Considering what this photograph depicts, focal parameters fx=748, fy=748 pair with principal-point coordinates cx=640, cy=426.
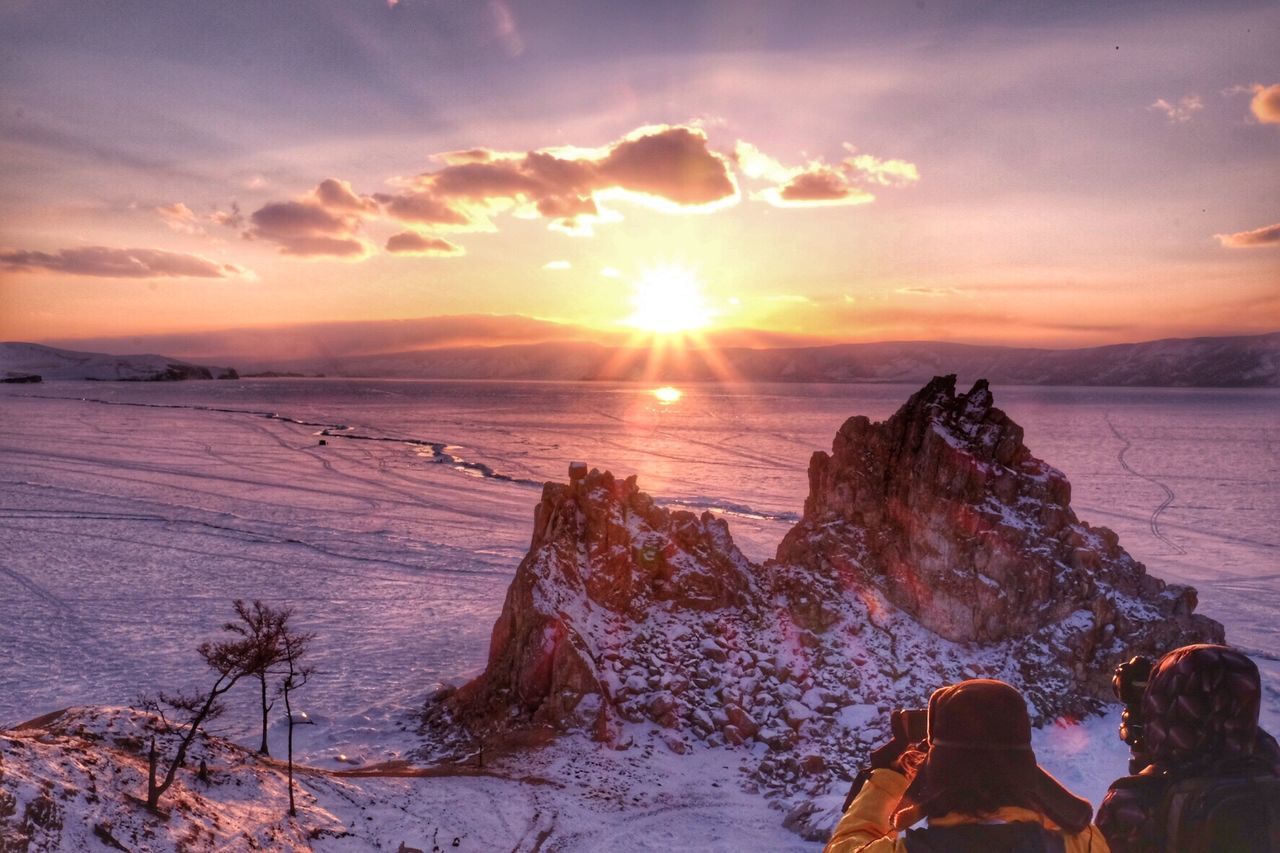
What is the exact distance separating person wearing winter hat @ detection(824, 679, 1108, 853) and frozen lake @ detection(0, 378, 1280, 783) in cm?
2484

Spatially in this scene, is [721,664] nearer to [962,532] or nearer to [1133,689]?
[962,532]

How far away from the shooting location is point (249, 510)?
6319 cm

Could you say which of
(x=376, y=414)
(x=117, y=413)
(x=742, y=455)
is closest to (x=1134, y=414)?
(x=742, y=455)

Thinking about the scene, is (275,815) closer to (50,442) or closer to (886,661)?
(886,661)

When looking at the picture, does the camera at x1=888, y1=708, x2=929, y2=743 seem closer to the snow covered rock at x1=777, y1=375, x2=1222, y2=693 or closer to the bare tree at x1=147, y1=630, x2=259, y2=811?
the bare tree at x1=147, y1=630, x2=259, y2=811

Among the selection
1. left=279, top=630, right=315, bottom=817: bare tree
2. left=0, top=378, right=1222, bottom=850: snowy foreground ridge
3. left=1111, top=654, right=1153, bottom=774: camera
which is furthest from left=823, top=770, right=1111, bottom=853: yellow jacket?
left=279, top=630, right=315, bottom=817: bare tree

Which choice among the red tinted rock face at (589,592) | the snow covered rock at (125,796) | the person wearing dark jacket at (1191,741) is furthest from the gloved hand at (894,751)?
the red tinted rock face at (589,592)

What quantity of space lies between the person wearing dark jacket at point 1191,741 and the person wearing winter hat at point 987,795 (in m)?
0.91

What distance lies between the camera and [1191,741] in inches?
177

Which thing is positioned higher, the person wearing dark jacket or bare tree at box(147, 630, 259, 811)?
the person wearing dark jacket

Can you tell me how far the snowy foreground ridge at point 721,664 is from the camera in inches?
742

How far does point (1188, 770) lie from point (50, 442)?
427 ft

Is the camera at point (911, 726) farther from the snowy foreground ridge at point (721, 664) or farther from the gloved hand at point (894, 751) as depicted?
the snowy foreground ridge at point (721, 664)

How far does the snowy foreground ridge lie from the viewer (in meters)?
18.8
